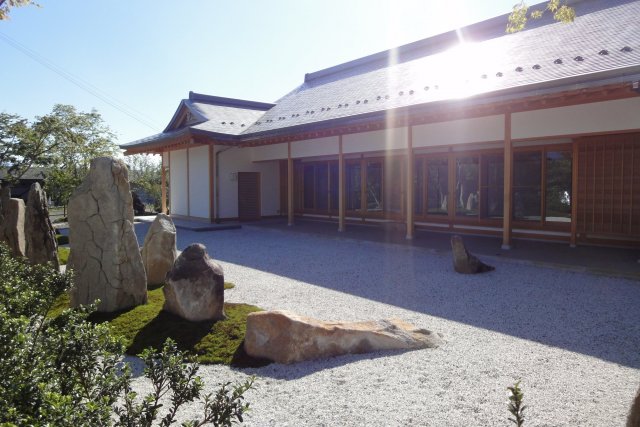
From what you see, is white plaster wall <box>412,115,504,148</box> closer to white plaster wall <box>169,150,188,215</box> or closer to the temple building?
the temple building

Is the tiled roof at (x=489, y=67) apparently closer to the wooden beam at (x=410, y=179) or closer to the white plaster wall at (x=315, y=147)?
the white plaster wall at (x=315, y=147)

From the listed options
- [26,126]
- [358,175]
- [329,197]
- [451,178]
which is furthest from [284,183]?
[26,126]

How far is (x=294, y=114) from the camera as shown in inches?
613

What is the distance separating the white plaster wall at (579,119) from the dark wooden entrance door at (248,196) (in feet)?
33.7

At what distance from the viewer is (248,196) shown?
17.2 meters

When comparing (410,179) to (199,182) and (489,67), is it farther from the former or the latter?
(199,182)

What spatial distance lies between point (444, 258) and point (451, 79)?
16.7 feet

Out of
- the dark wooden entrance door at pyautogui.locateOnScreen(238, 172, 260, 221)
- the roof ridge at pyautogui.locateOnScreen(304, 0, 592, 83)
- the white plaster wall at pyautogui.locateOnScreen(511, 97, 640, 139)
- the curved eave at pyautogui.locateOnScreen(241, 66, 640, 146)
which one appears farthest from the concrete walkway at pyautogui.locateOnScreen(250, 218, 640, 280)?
the roof ridge at pyautogui.locateOnScreen(304, 0, 592, 83)

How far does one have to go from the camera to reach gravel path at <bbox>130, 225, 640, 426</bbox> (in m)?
3.11

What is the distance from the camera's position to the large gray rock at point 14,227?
782 centimetres

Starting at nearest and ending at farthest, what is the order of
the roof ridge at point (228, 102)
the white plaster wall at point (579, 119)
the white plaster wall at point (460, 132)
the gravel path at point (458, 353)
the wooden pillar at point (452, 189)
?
the gravel path at point (458, 353) → the white plaster wall at point (579, 119) → the white plaster wall at point (460, 132) → the wooden pillar at point (452, 189) → the roof ridge at point (228, 102)

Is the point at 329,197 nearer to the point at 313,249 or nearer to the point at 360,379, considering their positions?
the point at 313,249

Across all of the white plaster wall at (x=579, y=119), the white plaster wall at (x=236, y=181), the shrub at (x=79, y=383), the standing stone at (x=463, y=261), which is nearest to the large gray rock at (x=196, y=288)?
the shrub at (x=79, y=383)

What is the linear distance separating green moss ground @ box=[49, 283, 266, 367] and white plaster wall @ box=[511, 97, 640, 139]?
685cm
